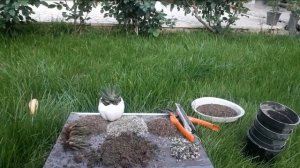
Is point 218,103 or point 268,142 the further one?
point 218,103

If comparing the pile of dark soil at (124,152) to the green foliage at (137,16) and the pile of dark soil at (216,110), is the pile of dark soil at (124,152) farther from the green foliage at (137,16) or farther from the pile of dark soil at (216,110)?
the green foliage at (137,16)

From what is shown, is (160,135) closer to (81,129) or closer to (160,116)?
(160,116)

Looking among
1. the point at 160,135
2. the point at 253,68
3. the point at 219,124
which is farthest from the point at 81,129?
the point at 253,68

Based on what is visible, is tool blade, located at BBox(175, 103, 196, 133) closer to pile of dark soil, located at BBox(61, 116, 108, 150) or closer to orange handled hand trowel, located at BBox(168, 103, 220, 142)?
orange handled hand trowel, located at BBox(168, 103, 220, 142)

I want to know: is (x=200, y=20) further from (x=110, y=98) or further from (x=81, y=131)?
(x=81, y=131)

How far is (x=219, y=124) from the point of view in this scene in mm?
2193

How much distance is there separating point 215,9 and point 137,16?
1.06 meters

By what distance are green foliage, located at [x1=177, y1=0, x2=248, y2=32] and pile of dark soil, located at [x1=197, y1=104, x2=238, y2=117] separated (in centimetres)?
221

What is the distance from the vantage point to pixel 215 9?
4426 millimetres

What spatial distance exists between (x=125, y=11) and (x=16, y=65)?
5.48ft

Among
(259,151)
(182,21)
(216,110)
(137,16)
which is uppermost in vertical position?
(137,16)

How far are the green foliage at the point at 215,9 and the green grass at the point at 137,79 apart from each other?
412 millimetres

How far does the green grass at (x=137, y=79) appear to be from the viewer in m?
1.97

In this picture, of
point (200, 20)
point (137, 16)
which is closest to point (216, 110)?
point (137, 16)
